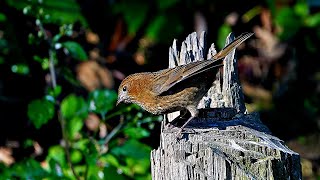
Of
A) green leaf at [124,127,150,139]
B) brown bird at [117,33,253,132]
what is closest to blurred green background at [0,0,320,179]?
green leaf at [124,127,150,139]

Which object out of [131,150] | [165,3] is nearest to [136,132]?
[131,150]

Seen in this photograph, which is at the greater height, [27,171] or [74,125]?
[74,125]

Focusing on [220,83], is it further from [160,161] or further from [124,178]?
[160,161]

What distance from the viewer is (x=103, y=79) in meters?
7.42

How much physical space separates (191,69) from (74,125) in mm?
1128

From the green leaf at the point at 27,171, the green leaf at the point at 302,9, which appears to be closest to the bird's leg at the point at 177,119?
the green leaf at the point at 27,171

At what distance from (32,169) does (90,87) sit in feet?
9.56

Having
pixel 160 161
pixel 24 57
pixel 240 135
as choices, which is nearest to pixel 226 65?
pixel 240 135

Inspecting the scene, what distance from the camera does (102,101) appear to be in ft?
15.7

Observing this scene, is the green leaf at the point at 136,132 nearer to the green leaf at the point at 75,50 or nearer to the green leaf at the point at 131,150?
the green leaf at the point at 131,150

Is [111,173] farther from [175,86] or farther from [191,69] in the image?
[191,69]

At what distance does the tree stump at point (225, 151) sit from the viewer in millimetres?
2770

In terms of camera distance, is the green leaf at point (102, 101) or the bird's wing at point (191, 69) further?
the green leaf at point (102, 101)

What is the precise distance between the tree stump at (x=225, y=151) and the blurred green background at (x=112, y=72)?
97 centimetres
